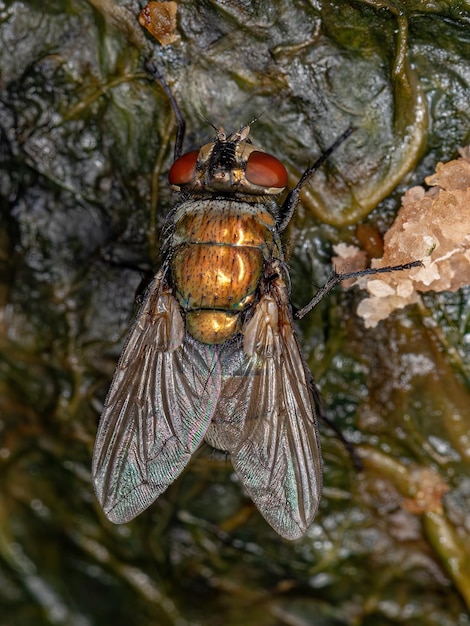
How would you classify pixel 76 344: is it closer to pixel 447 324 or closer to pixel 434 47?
pixel 447 324

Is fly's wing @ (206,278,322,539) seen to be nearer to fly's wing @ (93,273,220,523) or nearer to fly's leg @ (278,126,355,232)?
fly's wing @ (93,273,220,523)

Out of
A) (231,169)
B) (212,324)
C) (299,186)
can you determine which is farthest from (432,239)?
(212,324)

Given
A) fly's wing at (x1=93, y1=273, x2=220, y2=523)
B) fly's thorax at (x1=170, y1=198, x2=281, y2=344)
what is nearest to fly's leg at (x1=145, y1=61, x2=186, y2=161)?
fly's thorax at (x1=170, y1=198, x2=281, y2=344)

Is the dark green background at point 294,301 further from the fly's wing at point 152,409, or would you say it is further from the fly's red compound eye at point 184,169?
the fly's wing at point 152,409

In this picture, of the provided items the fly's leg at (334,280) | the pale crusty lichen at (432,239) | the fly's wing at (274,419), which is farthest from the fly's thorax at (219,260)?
the pale crusty lichen at (432,239)

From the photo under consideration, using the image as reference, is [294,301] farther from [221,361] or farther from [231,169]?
[231,169]

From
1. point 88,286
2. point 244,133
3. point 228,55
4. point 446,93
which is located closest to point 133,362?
point 88,286

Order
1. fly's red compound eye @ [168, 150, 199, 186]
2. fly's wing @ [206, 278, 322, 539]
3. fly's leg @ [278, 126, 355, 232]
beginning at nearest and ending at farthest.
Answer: fly's wing @ [206, 278, 322, 539]
fly's red compound eye @ [168, 150, 199, 186]
fly's leg @ [278, 126, 355, 232]
